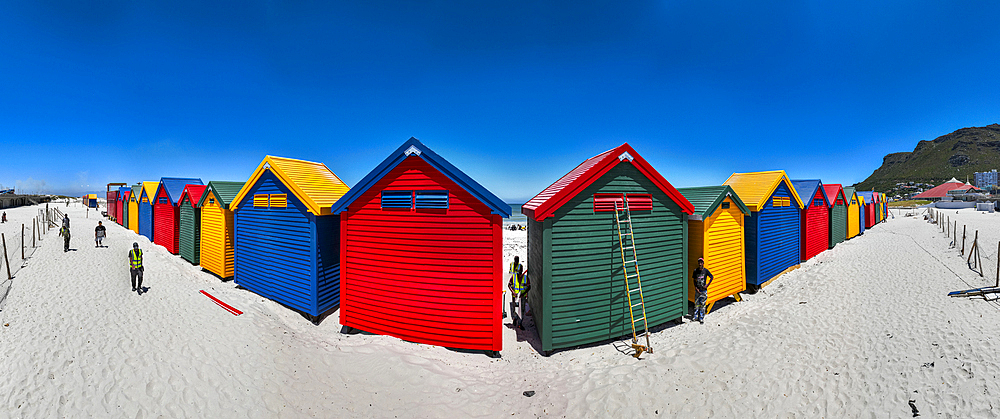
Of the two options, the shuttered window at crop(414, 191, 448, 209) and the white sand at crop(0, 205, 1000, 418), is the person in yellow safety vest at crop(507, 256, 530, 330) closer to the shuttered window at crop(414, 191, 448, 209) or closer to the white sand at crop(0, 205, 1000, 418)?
the white sand at crop(0, 205, 1000, 418)

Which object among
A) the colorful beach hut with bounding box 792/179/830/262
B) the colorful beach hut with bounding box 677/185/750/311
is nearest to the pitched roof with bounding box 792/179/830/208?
the colorful beach hut with bounding box 792/179/830/262

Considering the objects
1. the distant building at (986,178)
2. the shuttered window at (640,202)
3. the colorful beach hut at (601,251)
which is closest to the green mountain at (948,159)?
the distant building at (986,178)

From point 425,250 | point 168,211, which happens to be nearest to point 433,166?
point 425,250

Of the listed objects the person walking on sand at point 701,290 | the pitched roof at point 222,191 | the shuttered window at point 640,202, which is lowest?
the person walking on sand at point 701,290

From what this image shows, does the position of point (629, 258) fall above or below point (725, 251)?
above

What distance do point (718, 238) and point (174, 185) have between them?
26.1m

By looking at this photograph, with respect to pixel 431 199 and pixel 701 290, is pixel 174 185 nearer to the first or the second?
pixel 431 199

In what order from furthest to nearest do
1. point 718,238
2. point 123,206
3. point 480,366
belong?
point 123,206
point 718,238
point 480,366

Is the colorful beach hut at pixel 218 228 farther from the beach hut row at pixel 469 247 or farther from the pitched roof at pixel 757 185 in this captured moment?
the pitched roof at pixel 757 185

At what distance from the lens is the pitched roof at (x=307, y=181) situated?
9531 millimetres

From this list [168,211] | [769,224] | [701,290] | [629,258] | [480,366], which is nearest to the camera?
[480,366]

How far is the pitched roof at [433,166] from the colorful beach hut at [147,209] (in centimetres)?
2230

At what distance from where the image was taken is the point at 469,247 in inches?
294

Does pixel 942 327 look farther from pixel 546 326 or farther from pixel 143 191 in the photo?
pixel 143 191
